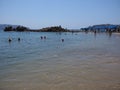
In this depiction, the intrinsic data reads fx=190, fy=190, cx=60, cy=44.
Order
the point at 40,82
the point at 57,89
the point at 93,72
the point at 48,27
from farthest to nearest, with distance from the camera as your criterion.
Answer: the point at 48,27, the point at 93,72, the point at 40,82, the point at 57,89

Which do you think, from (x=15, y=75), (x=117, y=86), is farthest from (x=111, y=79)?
(x=15, y=75)

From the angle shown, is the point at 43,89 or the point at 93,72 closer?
the point at 43,89

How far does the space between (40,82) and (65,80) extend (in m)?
1.20

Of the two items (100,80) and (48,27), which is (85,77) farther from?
(48,27)

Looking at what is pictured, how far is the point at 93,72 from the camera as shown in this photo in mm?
10727

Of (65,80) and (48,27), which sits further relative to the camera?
(48,27)

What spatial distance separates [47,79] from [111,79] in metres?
3.10

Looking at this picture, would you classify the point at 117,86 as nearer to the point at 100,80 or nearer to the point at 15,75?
the point at 100,80

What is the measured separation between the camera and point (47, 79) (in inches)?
368

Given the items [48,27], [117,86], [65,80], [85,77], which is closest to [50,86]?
[65,80]

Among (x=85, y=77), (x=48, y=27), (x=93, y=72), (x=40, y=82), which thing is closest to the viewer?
(x=40, y=82)

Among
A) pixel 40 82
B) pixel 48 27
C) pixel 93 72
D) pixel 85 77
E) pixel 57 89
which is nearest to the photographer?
pixel 57 89

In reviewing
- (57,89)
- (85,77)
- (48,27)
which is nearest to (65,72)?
(85,77)

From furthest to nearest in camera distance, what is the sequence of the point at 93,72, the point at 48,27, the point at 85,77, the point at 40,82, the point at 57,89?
the point at 48,27 → the point at 93,72 → the point at 85,77 → the point at 40,82 → the point at 57,89
